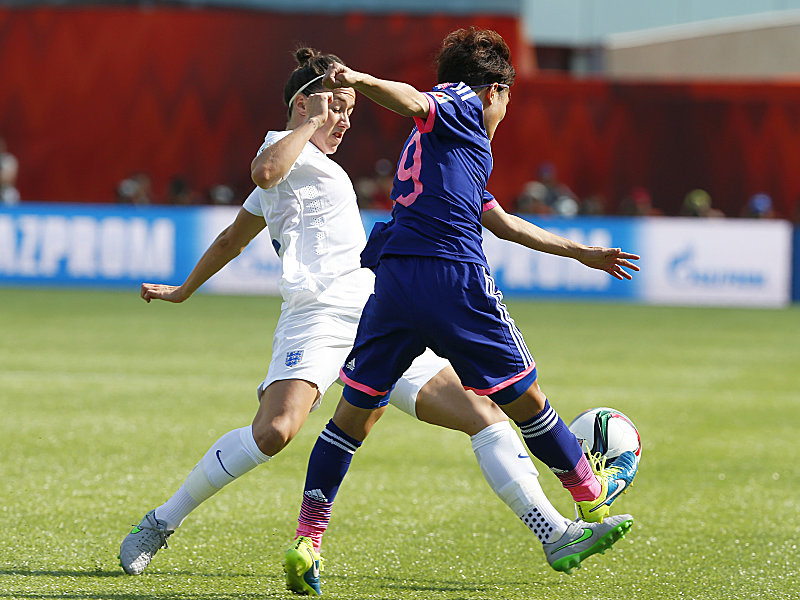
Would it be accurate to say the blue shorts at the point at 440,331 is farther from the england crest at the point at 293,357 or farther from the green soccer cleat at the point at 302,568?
the green soccer cleat at the point at 302,568

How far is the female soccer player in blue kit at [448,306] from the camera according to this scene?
→ 4.31 meters

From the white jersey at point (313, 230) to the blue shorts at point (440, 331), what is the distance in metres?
0.51

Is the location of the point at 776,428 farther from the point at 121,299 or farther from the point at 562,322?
the point at 121,299

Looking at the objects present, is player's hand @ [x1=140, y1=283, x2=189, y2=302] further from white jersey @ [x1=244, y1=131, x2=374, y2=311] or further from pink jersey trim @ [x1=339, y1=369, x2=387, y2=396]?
pink jersey trim @ [x1=339, y1=369, x2=387, y2=396]

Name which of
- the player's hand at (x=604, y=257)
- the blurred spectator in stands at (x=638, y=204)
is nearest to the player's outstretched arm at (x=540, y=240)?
the player's hand at (x=604, y=257)

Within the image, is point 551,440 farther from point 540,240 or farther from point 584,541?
point 540,240

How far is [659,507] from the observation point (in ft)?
20.1

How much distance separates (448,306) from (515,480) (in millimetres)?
789

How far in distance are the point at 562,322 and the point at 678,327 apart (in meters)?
1.49

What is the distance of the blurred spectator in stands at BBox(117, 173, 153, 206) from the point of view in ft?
76.5

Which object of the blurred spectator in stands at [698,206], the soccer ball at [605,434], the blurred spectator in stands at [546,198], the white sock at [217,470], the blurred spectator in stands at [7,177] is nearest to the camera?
the white sock at [217,470]

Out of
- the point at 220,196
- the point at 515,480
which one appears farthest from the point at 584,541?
the point at 220,196

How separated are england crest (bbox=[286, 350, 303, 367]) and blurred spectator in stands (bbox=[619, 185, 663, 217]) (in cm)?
1973

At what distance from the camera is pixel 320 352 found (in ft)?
15.6
